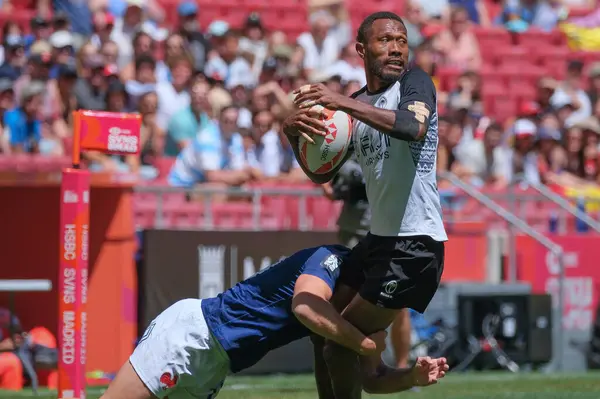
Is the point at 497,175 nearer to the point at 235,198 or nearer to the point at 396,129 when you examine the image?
the point at 235,198

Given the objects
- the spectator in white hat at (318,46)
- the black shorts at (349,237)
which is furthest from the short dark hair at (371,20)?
the spectator in white hat at (318,46)

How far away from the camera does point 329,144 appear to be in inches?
235

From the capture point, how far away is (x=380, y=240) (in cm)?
594

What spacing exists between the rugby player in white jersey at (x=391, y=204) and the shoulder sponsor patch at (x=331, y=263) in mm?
130

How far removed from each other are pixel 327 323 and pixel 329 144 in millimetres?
900

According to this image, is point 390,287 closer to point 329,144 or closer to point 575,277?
point 329,144

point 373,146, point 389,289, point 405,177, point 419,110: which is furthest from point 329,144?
point 389,289

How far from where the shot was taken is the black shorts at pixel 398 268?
5.84m

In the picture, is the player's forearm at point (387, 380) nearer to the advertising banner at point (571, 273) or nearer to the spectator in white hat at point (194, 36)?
the advertising banner at point (571, 273)

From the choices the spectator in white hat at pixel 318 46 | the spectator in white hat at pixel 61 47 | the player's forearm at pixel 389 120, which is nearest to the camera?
the player's forearm at pixel 389 120

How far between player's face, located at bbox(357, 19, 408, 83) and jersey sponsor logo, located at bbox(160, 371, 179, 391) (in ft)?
5.83

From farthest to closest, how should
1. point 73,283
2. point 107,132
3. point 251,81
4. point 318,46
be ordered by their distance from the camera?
point 318,46
point 251,81
point 107,132
point 73,283

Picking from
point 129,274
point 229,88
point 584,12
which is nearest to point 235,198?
point 129,274

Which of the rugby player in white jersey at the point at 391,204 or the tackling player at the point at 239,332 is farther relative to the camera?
the rugby player in white jersey at the point at 391,204
